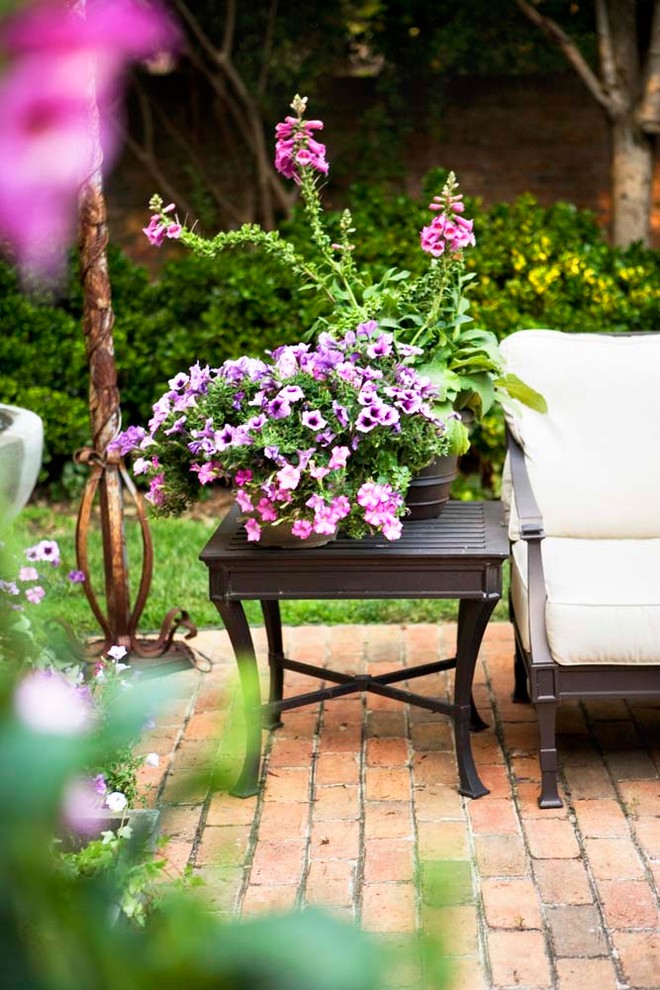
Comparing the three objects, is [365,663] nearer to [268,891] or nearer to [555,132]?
[268,891]

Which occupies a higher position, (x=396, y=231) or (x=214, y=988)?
(x=214, y=988)

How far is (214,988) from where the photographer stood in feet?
1.29

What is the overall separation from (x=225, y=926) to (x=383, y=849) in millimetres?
2544

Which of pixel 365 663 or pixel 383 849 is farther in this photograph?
pixel 365 663

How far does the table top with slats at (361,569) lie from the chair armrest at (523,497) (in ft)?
0.24

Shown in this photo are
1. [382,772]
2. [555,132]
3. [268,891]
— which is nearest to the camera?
[268,891]

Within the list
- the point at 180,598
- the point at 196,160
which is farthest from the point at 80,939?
the point at 196,160

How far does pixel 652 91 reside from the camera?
6637 mm

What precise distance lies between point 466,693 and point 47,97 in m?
2.84

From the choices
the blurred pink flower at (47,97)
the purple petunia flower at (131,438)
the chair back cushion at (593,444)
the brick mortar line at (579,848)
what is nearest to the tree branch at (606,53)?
the chair back cushion at (593,444)

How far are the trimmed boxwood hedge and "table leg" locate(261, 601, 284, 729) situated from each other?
2419 mm

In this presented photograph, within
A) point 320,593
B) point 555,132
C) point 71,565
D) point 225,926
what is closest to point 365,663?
point 320,593

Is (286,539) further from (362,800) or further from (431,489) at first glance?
(362,800)

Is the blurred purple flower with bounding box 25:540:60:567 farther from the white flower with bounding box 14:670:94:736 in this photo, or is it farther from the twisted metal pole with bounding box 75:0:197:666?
the white flower with bounding box 14:670:94:736
